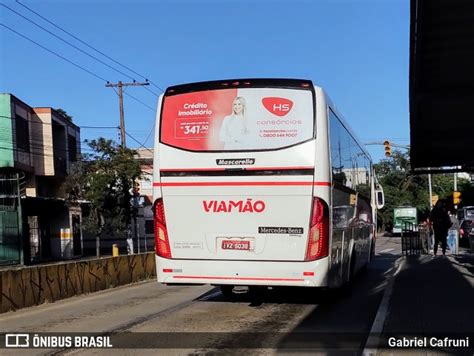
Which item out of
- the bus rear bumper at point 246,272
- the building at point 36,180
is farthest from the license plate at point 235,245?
the building at point 36,180

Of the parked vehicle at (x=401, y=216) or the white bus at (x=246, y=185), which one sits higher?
the white bus at (x=246, y=185)

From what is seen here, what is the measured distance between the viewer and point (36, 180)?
3684 cm

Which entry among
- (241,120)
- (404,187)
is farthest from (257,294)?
(404,187)

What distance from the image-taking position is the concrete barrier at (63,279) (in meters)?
11.4

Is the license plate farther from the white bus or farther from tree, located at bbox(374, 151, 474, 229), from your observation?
tree, located at bbox(374, 151, 474, 229)

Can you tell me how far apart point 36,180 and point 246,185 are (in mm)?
30705

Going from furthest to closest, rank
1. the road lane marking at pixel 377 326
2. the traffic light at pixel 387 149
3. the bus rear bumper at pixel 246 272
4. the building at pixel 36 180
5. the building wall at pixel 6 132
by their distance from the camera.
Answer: the traffic light at pixel 387 149, the building wall at pixel 6 132, the building at pixel 36 180, the bus rear bumper at pixel 246 272, the road lane marking at pixel 377 326

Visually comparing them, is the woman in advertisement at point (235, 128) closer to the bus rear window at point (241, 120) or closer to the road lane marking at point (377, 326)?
the bus rear window at point (241, 120)

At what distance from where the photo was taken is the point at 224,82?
30.5ft

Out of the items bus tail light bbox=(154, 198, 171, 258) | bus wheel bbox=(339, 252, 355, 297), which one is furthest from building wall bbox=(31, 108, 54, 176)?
bus tail light bbox=(154, 198, 171, 258)

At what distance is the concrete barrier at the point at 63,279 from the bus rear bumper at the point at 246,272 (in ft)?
12.7

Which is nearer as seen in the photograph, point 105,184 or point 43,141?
point 105,184

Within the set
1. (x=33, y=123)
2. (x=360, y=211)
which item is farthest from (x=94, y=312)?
(x=33, y=123)

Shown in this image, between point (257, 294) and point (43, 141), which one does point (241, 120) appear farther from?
point (43, 141)
